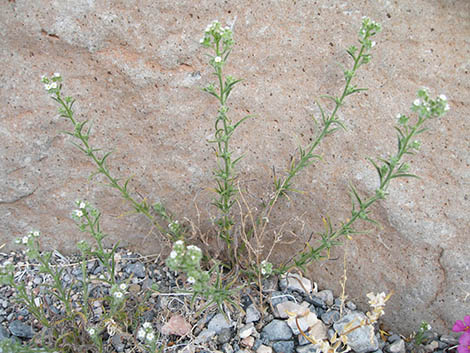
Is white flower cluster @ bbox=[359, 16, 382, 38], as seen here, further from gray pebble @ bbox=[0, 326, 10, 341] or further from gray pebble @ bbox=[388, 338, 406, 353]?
gray pebble @ bbox=[0, 326, 10, 341]

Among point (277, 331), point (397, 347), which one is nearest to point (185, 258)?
point (277, 331)

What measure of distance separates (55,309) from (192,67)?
6.26 feet

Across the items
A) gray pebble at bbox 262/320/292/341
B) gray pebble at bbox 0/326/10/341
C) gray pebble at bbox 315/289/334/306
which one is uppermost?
gray pebble at bbox 315/289/334/306

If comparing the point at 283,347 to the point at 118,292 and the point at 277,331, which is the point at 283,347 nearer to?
the point at 277,331

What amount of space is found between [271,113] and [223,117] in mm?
732

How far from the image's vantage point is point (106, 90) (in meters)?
2.99

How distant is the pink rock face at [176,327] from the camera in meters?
2.81

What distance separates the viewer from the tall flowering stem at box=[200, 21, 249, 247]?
2.13 m

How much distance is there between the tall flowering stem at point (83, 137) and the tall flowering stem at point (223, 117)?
A: 0.45 meters

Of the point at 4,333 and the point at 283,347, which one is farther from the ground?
the point at 283,347

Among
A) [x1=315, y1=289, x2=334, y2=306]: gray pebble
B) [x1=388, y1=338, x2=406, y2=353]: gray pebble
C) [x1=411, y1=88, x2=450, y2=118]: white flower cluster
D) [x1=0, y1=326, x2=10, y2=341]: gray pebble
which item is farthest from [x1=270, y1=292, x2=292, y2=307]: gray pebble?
[x1=0, y1=326, x2=10, y2=341]: gray pebble

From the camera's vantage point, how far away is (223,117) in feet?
7.61

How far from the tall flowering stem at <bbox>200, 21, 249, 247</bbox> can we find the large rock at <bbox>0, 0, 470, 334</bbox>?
0.55 feet

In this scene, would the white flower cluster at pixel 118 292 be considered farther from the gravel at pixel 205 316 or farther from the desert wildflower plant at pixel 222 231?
the gravel at pixel 205 316
